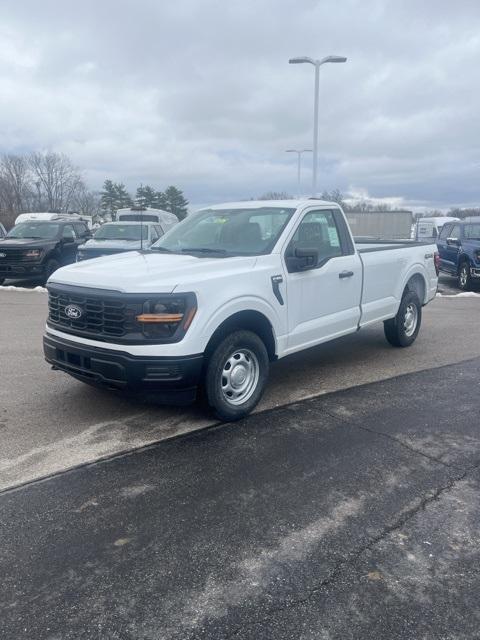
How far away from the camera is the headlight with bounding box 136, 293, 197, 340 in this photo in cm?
418

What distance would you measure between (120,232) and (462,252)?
969 cm

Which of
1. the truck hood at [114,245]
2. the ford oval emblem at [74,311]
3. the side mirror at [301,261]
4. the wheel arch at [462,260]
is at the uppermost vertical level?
the side mirror at [301,261]

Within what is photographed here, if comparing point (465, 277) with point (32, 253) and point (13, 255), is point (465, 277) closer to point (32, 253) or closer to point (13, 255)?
point (32, 253)

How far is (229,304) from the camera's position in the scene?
4488 mm

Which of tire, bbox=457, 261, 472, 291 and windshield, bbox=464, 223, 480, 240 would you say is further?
windshield, bbox=464, 223, 480, 240

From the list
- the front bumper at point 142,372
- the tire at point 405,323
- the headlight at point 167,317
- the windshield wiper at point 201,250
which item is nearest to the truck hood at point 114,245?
the tire at point 405,323

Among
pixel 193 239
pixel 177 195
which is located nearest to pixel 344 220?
pixel 193 239

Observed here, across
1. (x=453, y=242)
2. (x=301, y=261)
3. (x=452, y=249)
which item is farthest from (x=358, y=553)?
(x=452, y=249)

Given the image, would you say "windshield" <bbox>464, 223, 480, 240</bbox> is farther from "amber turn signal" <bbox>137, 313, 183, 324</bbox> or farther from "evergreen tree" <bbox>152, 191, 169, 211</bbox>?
"evergreen tree" <bbox>152, 191, 169, 211</bbox>

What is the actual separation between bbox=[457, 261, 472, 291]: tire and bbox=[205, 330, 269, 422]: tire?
11982 millimetres

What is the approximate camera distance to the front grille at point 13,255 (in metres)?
14.0

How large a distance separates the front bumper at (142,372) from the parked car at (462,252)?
1256 centimetres

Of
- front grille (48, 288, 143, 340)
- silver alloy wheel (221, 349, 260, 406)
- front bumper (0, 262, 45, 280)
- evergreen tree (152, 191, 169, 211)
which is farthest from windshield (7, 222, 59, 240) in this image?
evergreen tree (152, 191, 169, 211)

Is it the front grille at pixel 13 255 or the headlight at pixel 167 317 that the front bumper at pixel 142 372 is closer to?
the headlight at pixel 167 317
